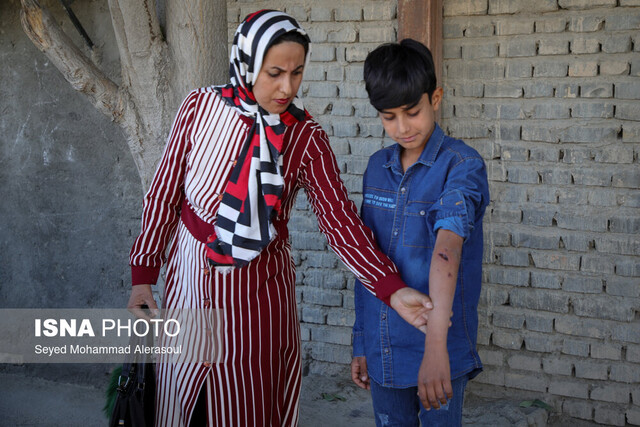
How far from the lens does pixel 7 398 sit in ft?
17.1

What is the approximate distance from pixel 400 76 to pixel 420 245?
51 cm

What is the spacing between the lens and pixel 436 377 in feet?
6.27

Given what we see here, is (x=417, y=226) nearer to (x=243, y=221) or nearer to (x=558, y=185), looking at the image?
(x=243, y=221)

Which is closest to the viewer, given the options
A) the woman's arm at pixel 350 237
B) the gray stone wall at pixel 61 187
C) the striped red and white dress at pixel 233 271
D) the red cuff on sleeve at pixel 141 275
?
the woman's arm at pixel 350 237

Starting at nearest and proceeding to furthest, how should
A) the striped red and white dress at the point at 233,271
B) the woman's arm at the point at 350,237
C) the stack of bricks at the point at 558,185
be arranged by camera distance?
1. the woman's arm at the point at 350,237
2. the striped red and white dress at the point at 233,271
3. the stack of bricks at the point at 558,185

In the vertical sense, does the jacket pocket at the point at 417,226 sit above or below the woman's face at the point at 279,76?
below

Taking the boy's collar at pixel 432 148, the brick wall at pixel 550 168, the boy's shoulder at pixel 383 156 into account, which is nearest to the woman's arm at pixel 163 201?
the boy's shoulder at pixel 383 156

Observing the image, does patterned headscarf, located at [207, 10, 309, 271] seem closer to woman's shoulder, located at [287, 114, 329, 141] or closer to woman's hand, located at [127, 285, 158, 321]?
woman's shoulder, located at [287, 114, 329, 141]

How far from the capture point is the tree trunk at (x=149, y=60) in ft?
9.75

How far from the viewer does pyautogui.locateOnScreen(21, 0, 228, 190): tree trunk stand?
117 inches

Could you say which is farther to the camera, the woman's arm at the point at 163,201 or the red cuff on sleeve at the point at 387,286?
the woman's arm at the point at 163,201

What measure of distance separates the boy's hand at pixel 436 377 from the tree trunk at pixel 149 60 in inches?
65.5

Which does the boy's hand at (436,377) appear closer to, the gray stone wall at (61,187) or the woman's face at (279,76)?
the woman's face at (279,76)

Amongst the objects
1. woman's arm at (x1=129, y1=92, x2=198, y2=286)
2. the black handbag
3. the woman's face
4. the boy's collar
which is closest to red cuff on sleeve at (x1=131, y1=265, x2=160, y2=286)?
woman's arm at (x1=129, y1=92, x2=198, y2=286)
